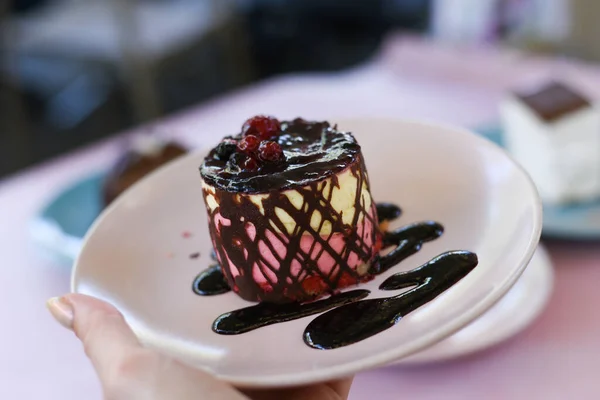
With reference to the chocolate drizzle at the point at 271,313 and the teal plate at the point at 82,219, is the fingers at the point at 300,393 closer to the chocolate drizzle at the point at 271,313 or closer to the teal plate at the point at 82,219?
the chocolate drizzle at the point at 271,313

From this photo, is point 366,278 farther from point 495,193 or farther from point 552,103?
point 552,103

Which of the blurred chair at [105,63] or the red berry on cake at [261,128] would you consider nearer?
the red berry on cake at [261,128]

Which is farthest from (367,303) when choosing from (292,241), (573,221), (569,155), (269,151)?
(569,155)

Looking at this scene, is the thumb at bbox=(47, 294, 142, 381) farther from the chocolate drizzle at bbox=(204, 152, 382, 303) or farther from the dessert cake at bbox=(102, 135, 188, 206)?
the dessert cake at bbox=(102, 135, 188, 206)

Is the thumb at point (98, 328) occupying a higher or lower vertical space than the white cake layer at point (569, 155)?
higher

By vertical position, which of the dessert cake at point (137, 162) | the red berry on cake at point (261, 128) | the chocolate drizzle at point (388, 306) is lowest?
the dessert cake at point (137, 162)

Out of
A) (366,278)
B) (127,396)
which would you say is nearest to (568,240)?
(366,278)

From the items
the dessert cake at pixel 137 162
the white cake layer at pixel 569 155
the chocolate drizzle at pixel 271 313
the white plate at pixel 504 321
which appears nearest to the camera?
the chocolate drizzle at pixel 271 313

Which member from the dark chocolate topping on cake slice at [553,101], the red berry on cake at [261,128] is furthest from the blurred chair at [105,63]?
the red berry on cake at [261,128]
